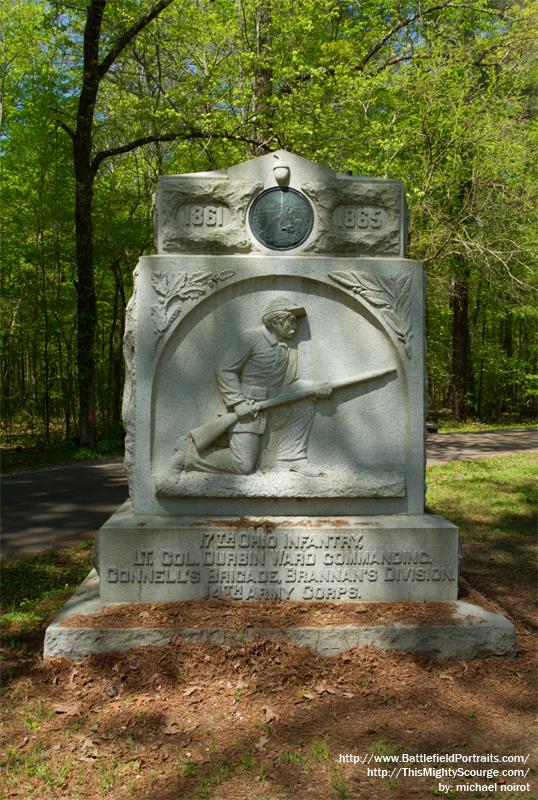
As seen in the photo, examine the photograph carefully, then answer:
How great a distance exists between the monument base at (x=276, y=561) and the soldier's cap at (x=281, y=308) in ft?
4.55

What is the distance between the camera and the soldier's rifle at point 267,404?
4227 mm

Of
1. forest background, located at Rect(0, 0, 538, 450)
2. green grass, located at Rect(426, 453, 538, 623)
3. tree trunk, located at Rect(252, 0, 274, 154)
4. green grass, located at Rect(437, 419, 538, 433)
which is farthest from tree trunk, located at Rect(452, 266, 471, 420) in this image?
tree trunk, located at Rect(252, 0, 274, 154)

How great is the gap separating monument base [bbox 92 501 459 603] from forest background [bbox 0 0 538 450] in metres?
8.77

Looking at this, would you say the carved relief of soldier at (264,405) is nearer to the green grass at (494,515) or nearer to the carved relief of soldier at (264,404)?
the carved relief of soldier at (264,404)

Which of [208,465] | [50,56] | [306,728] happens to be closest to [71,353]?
[50,56]

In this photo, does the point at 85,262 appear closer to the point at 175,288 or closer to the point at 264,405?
the point at 175,288

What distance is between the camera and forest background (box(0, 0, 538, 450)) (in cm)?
1235

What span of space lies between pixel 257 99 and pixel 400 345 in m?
10.2

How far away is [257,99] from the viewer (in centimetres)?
1262

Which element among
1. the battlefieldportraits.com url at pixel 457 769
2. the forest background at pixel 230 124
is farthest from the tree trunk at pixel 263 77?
the battlefieldportraits.com url at pixel 457 769

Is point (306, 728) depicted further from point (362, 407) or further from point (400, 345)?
point (400, 345)

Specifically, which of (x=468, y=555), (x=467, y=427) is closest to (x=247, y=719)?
(x=468, y=555)

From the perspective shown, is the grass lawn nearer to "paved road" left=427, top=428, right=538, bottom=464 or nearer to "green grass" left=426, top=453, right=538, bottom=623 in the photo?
"green grass" left=426, top=453, right=538, bottom=623

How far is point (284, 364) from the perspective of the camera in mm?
4262
